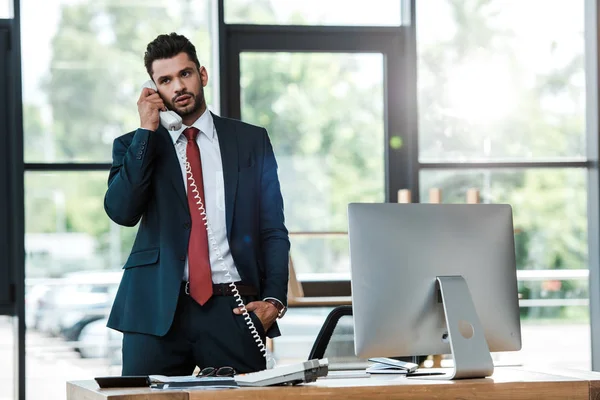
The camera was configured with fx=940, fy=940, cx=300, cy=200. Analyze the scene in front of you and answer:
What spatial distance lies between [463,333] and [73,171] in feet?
10.2

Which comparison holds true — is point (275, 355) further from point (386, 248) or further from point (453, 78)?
point (386, 248)

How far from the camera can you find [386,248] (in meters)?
2.28

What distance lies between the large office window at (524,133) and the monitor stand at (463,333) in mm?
2934

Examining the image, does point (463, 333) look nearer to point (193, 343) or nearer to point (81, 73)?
point (193, 343)

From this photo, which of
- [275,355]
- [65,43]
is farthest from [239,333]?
[65,43]

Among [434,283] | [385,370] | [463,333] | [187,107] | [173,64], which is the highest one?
[173,64]

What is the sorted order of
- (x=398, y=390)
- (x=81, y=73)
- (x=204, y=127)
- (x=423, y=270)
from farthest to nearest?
1. (x=81, y=73)
2. (x=204, y=127)
3. (x=423, y=270)
4. (x=398, y=390)

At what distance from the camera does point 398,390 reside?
206 cm

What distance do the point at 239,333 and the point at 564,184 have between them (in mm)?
3331

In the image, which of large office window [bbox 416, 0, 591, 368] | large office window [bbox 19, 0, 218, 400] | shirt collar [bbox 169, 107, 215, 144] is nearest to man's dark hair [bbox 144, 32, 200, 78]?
shirt collar [bbox 169, 107, 215, 144]

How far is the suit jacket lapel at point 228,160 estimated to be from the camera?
260 centimetres

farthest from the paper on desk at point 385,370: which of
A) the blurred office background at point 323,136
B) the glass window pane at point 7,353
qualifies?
the glass window pane at point 7,353

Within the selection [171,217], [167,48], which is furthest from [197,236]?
[167,48]

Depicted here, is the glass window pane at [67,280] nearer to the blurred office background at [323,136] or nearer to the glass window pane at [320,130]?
the blurred office background at [323,136]
